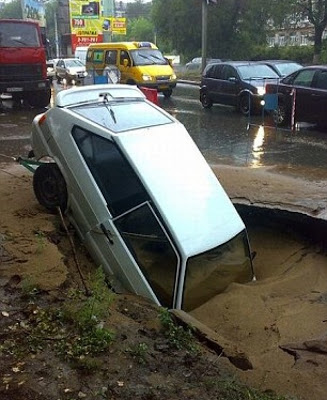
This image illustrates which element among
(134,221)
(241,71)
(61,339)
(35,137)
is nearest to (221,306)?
(134,221)

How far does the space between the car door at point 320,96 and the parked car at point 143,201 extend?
8.42 meters

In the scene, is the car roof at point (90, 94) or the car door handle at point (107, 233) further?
the car roof at point (90, 94)

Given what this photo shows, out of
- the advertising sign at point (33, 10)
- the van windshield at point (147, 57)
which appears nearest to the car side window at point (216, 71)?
the van windshield at point (147, 57)

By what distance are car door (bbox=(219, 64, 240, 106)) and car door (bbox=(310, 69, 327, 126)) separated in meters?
3.95

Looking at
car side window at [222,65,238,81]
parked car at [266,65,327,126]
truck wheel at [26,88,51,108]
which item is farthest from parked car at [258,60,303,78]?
truck wheel at [26,88,51,108]

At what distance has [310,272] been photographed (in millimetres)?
6219

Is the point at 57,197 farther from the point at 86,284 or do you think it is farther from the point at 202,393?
the point at 202,393

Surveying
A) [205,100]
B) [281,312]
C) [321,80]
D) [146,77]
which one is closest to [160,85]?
[146,77]

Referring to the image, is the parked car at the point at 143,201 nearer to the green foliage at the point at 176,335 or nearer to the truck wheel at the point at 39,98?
the green foliage at the point at 176,335

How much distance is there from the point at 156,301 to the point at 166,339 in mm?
1341

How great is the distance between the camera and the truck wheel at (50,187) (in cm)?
591

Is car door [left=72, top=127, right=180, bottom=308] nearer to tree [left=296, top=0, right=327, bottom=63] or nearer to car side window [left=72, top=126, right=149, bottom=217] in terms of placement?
car side window [left=72, top=126, right=149, bottom=217]

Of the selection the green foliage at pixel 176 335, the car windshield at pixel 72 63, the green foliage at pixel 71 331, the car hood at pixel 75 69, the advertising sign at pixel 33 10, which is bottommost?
the green foliage at pixel 176 335

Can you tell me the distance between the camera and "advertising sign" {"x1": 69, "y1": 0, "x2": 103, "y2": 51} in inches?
2159
